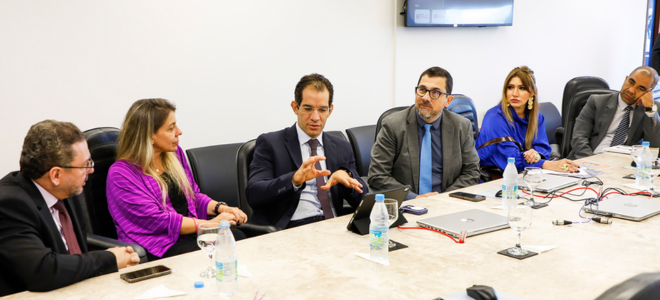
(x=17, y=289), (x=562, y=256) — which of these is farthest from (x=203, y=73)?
(x=562, y=256)

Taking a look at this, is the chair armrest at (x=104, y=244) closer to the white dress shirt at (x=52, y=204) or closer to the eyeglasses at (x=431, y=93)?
the white dress shirt at (x=52, y=204)

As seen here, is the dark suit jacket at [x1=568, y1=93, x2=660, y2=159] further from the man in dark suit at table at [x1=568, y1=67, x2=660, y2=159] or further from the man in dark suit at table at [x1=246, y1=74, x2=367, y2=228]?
the man in dark suit at table at [x1=246, y1=74, x2=367, y2=228]

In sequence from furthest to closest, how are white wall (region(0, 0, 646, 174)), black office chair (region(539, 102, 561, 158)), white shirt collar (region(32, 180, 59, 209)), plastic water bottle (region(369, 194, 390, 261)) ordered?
black office chair (region(539, 102, 561, 158)) → white wall (region(0, 0, 646, 174)) → white shirt collar (region(32, 180, 59, 209)) → plastic water bottle (region(369, 194, 390, 261))

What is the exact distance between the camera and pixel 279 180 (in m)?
2.55

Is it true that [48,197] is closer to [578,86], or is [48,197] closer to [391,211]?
[391,211]

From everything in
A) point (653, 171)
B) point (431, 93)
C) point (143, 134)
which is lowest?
point (653, 171)

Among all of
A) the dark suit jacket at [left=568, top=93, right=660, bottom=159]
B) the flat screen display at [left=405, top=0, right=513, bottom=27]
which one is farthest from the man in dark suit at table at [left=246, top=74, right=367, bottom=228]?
the dark suit jacket at [left=568, top=93, right=660, bottom=159]

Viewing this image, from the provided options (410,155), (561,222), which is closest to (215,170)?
(410,155)

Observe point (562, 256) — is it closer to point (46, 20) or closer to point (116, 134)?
point (116, 134)

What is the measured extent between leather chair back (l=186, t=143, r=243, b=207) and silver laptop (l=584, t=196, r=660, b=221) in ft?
7.27

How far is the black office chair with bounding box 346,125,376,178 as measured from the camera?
4.19m

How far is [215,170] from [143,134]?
3.62ft

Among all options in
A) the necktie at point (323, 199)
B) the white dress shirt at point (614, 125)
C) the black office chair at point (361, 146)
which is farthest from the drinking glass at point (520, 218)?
the white dress shirt at point (614, 125)

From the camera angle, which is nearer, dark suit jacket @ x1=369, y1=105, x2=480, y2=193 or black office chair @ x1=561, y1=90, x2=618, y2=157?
dark suit jacket @ x1=369, y1=105, x2=480, y2=193
